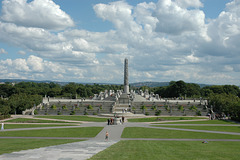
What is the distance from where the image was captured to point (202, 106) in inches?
2876

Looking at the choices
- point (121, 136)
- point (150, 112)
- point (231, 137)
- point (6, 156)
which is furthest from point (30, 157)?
point (150, 112)

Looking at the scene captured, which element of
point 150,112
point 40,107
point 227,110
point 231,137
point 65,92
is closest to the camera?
point 231,137

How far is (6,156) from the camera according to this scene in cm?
1636

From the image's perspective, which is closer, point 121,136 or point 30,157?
point 30,157

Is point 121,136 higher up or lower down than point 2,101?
lower down

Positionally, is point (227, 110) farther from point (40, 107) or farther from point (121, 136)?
point (40, 107)

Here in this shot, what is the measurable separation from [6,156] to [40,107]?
58.2 meters

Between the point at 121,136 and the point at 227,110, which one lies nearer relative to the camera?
the point at 121,136

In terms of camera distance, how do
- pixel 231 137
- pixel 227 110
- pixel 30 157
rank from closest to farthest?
pixel 30 157 < pixel 231 137 < pixel 227 110

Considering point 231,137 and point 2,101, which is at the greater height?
point 2,101

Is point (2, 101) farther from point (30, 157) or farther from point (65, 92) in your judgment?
point (65, 92)

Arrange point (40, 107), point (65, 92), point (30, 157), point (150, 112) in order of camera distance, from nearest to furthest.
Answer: point (30, 157), point (150, 112), point (40, 107), point (65, 92)

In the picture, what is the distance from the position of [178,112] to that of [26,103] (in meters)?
41.9

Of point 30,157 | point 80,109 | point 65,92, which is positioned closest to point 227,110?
point 80,109
